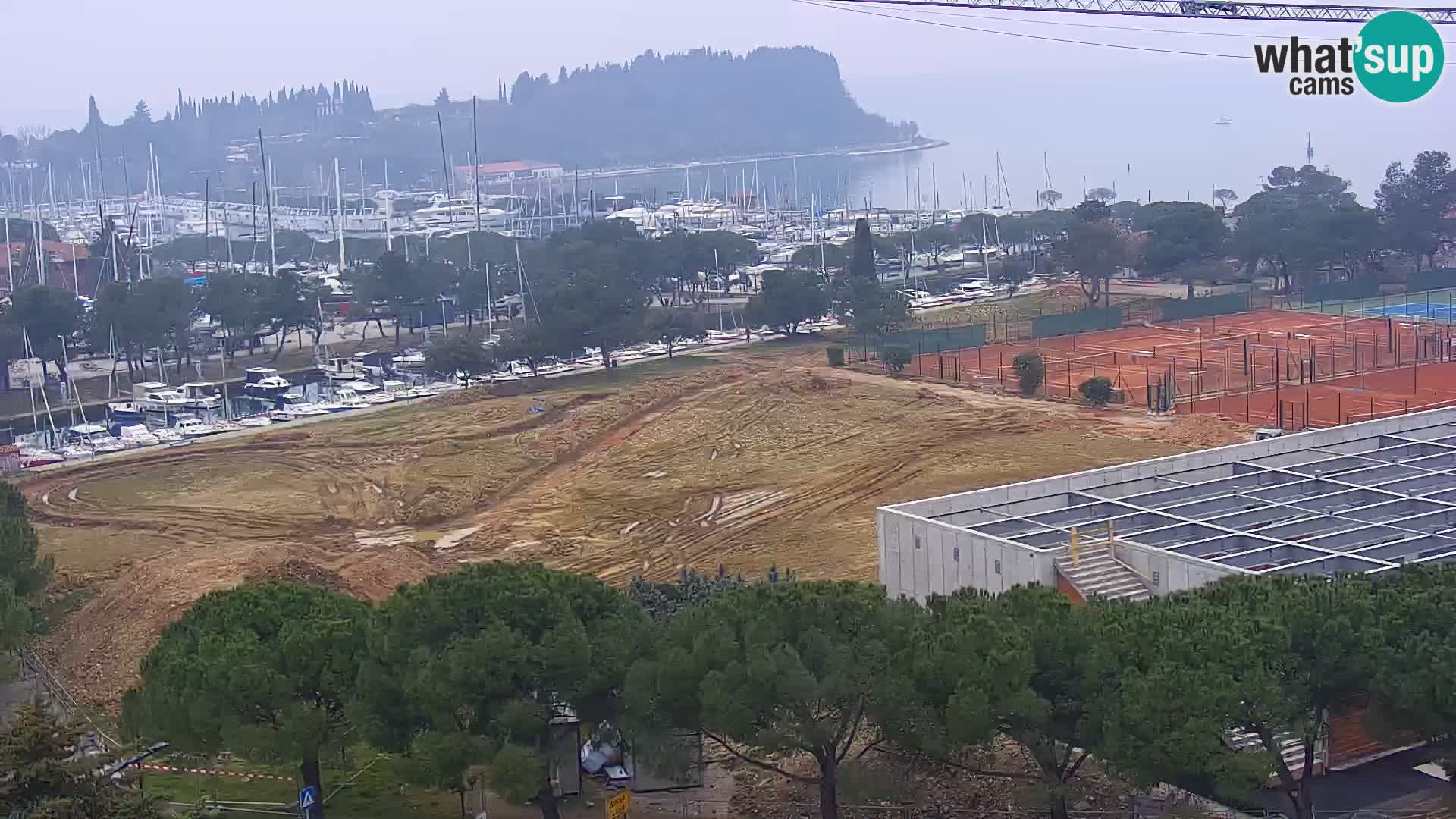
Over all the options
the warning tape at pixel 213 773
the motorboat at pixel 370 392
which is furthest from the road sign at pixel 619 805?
the motorboat at pixel 370 392

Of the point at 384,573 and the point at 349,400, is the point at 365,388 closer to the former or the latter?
the point at 349,400

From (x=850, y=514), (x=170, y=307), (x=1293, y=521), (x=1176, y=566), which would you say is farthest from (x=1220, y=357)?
(x=170, y=307)

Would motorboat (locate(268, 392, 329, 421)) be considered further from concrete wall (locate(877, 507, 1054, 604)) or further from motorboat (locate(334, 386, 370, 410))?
concrete wall (locate(877, 507, 1054, 604))

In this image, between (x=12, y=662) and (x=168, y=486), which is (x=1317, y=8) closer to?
(x=168, y=486)

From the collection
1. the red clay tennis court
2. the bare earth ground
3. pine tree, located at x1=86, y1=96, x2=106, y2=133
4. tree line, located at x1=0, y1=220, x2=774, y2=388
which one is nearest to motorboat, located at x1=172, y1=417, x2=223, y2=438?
the bare earth ground

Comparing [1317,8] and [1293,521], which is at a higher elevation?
[1317,8]

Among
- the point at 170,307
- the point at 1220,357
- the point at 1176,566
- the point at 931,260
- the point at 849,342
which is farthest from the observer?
the point at 931,260
